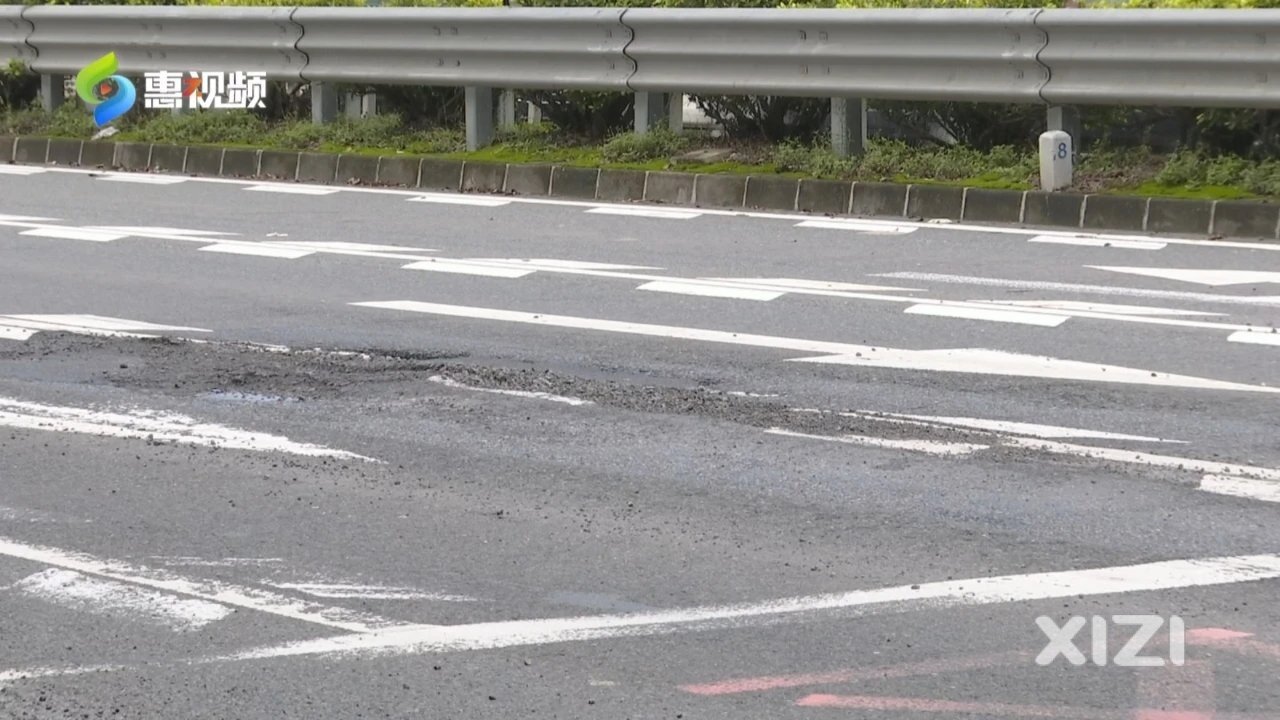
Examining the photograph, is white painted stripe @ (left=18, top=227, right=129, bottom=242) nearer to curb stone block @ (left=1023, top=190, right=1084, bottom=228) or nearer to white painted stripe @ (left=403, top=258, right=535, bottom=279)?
white painted stripe @ (left=403, top=258, right=535, bottom=279)

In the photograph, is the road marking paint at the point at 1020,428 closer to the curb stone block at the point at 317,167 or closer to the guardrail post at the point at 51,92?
the curb stone block at the point at 317,167

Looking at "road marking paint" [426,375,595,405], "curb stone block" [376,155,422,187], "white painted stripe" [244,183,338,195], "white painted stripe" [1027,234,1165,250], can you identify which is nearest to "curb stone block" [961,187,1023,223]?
"white painted stripe" [1027,234,1165,250]

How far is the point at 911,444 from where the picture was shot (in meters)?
6.45

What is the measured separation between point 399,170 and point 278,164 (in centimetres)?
118

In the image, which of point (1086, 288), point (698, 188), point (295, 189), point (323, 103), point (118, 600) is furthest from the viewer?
point (323, 103)

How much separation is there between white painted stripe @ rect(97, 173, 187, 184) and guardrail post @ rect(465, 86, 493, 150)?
214 cm

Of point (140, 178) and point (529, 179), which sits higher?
point (529, 179)

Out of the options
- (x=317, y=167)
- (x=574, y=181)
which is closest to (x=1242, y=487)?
(x=574, y=181)

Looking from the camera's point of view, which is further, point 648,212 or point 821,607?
point 648,212

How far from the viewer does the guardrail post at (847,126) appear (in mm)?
13539

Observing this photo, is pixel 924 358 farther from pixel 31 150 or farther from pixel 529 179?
pixel 31 150

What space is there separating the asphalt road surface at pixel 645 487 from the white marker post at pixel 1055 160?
58.1 inches

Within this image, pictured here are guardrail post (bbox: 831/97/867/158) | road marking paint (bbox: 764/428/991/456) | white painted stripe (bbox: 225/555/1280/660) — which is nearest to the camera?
white painted stripe (bbox: 225/555/1280/660)

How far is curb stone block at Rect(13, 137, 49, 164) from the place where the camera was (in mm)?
16681
